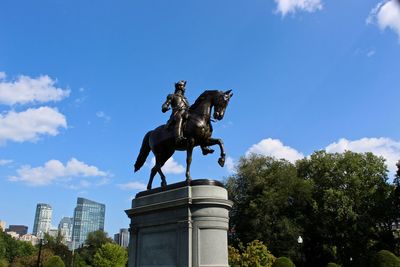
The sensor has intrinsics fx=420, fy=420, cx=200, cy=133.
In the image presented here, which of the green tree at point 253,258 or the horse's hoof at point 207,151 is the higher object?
the horse's hoof at point 207,151

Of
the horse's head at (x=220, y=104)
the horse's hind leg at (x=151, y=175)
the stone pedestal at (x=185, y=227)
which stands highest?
the horse's head at (x=220, y=104)

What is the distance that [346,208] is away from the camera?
43.9 metres

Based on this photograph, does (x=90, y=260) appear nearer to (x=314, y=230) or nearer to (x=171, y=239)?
(x=314, y=230)

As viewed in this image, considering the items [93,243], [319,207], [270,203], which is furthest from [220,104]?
[93,243]

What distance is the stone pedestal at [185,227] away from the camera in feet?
38.0

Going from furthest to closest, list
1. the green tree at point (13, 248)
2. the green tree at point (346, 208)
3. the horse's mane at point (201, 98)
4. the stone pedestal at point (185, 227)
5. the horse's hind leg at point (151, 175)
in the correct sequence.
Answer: the green tree at point (13, 248)
the green tree at point (346, 208)
the horse's hind leg at point (151, 175)
the horse's mane at point (201, 98)
the stone pedestal at point (185, 227)

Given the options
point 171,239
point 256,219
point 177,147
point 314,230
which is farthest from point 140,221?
point 314,230

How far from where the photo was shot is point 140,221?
44.6 ft

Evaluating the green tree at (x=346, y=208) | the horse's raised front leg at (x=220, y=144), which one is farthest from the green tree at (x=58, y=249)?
the horse's raised front leg at (x=220, y=144)

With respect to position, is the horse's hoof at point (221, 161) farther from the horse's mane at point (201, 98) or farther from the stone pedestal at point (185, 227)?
the horse's mane at point (201, 98)

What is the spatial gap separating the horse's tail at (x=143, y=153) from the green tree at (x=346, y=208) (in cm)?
3274

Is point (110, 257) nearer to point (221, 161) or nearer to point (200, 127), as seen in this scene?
point (221, 161)

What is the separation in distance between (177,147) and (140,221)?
268 centimetres

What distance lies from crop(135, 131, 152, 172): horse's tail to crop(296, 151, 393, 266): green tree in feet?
107
